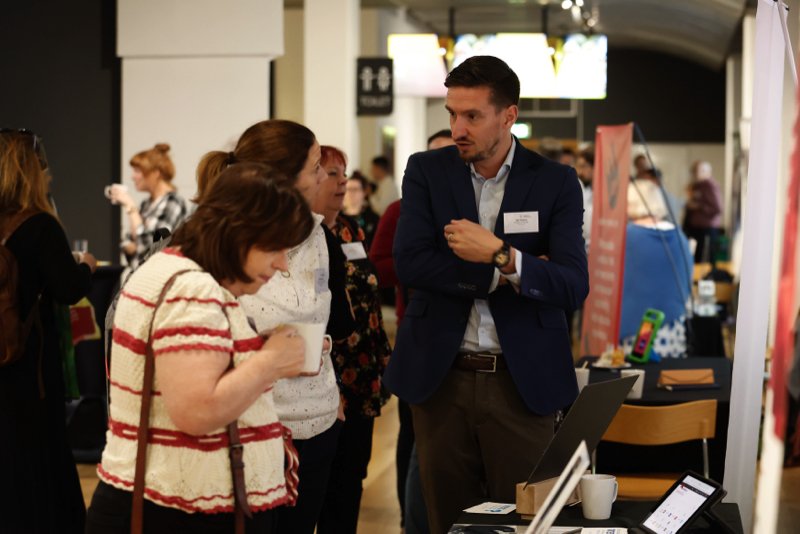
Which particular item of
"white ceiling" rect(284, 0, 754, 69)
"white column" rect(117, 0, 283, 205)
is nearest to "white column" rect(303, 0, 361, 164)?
"white column" rect(117, 0, 283, 205)

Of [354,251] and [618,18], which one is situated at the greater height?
[618,18]

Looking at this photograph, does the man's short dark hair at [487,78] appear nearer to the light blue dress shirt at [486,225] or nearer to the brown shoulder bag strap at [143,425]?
the light blue dress shirt at [486,225]

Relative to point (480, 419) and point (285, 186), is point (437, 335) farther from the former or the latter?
point (285, 186)

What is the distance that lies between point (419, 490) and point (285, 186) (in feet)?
7.14

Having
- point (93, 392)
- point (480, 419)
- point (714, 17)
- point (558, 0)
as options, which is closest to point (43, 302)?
point (480, 419)

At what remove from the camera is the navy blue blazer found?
278cm

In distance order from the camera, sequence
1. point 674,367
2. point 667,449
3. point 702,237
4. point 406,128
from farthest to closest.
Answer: point 406,128 → point 702,237 → point 674,367 → point 667,449

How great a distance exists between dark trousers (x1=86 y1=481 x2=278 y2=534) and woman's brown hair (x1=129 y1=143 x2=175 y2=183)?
5.08 meters

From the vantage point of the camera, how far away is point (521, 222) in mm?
2836

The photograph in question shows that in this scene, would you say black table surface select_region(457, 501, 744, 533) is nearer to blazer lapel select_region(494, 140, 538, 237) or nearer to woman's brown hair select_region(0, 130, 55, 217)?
blazer lapel select_region(494, 140, 538, 237)

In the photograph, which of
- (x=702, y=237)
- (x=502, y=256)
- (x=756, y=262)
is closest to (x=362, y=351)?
(x=502, y=256)

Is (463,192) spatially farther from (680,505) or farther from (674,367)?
(674,367)

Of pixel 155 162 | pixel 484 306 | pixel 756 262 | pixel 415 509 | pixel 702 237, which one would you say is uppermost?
pixel 155 162

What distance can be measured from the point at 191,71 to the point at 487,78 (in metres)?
7.10
